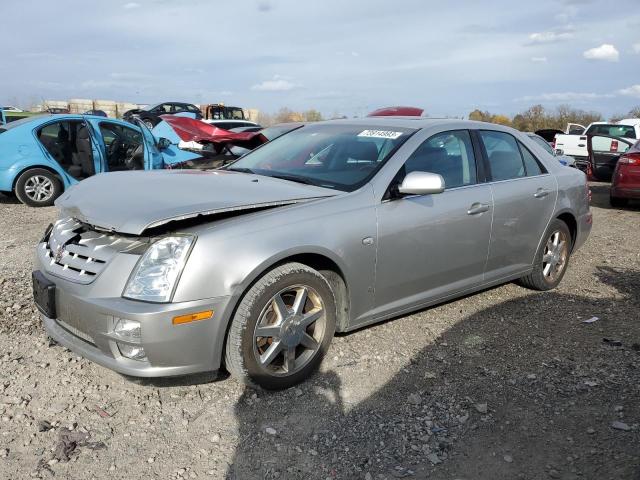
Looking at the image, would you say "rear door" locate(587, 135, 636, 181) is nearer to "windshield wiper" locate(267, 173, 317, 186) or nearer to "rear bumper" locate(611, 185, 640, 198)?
"rear bumper" locate(611, 185, 640, 198)

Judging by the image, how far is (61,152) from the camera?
9195mm

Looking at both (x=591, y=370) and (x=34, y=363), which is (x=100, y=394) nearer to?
(x=34, y=363)

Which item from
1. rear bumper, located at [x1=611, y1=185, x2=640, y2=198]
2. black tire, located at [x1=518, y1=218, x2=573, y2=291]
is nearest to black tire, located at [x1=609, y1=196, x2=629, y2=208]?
rear bumper, located at [x1=611, y1=185, x2=640, y2=198]

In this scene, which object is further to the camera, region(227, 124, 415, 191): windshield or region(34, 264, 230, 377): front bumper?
region(227, 124, 415, 191): windshield

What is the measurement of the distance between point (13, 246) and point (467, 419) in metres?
5.46

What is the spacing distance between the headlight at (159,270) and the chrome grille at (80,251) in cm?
16

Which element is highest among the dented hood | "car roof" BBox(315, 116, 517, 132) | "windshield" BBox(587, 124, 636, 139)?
"car roof" BBox(315, 116, 517, 132)

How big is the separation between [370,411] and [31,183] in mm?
7710

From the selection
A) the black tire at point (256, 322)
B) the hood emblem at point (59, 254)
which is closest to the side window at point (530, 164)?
the black tire at point (256, 322)

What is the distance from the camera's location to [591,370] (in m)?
3.74

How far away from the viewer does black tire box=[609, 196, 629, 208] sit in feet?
33.8

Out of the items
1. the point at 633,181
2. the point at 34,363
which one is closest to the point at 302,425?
the point at 34,363

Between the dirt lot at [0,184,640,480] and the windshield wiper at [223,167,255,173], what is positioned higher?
the windshield wiper at [223,167,255,173]

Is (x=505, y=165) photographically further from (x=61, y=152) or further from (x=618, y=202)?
(x=61, y=152)
